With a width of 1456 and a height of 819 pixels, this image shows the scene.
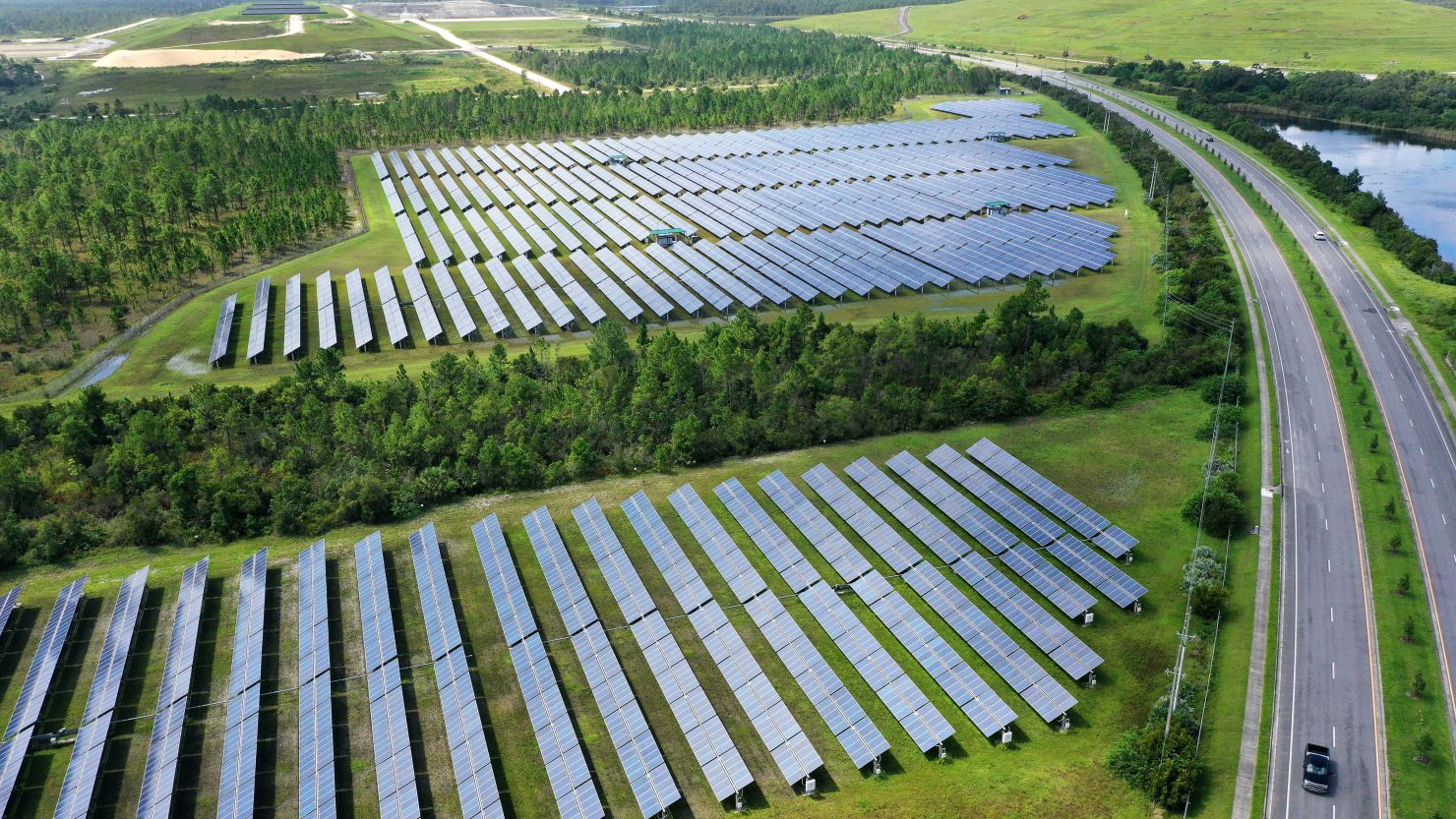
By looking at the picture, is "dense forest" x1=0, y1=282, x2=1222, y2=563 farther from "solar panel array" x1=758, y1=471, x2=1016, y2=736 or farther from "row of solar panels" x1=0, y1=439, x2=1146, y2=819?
"solar panel array" x1=758, y1=471, x2=1016, y2=736

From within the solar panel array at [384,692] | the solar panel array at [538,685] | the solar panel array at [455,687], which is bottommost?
the solar panel array at [384,692]

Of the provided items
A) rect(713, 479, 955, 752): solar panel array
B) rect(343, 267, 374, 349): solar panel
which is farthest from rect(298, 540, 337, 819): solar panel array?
rect(343, 267, 374, 349): solar panel

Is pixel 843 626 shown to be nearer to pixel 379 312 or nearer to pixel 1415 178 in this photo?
pixel 379 312

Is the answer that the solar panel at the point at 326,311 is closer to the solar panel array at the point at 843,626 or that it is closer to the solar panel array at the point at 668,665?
the solar panel array at the point at 668,665

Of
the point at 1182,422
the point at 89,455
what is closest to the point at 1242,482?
the point at 1182,422

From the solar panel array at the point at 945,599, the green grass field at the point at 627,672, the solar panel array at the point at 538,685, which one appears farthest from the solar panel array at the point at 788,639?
the solar panel array at the point at 538,685
